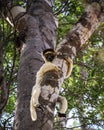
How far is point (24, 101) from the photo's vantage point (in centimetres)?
175

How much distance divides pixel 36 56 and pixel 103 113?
276 cm

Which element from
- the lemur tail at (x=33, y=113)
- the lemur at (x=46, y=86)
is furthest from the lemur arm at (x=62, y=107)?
the lemur tail at (x=33, y=113)

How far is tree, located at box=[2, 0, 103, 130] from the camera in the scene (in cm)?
162

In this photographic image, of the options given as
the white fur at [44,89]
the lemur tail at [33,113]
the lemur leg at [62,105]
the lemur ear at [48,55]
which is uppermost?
the lemur ear at [48,55]

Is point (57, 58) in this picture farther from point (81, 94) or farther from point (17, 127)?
point (81, 94)

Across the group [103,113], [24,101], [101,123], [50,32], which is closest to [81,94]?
[103,113]

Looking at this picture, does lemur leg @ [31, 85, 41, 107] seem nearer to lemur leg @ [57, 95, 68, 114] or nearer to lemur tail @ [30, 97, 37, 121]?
lemur tail @ [30, 97, 37, 121]

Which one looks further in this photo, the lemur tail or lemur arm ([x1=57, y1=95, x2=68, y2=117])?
lemur arm ([x1=57, y1=95, x2=68, y2=117])

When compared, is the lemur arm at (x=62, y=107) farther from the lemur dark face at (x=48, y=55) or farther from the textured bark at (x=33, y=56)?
the lemur dark face at (x=48, y=55)

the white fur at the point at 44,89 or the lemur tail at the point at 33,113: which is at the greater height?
the white fur at the point at 44,89

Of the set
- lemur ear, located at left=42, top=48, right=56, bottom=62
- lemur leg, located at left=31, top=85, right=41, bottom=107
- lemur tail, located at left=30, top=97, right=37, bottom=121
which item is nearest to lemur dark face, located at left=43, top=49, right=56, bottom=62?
lemur ear, located at left=42, top=48, right=56, bottom=62

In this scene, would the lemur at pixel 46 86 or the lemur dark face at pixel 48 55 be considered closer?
the lemur at pixel 46 86

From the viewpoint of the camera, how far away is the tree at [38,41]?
1.62 metres

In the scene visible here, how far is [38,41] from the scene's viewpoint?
2246 mm
